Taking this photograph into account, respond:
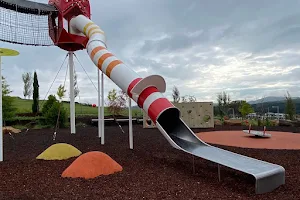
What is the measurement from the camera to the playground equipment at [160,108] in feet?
16.9

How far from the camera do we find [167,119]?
7879 millimetres

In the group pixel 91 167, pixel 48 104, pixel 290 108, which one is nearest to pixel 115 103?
pixel 48 104

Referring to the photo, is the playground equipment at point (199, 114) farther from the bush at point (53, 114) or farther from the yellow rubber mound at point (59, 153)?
the yellow rubber mound at point (59, 153)

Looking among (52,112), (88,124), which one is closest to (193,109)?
(88,124)

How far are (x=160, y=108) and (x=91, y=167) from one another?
2.29m

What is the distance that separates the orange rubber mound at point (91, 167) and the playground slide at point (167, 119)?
1.63m

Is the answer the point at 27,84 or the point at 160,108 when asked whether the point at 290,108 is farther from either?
the point at 27,84

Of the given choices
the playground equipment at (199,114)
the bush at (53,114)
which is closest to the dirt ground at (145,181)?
the playground equipment at (199,114)

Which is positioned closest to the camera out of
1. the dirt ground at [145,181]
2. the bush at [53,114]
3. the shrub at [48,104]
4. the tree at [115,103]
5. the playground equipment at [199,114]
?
the dirt ground at [145,181]

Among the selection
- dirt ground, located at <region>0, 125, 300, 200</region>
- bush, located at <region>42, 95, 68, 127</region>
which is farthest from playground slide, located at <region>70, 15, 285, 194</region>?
bush, located at <region>42, 95, 68, 127</region>

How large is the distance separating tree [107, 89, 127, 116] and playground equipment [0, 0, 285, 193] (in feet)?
42.5

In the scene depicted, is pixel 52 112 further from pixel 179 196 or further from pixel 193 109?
pixel 179 196

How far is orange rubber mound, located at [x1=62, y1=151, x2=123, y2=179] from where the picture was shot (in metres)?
Answer: 5.65

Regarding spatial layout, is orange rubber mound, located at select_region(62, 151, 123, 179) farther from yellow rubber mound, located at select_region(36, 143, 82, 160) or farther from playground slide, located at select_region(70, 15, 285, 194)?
yellow rubber mound, located at select_region(36, 143, 82, 160)
